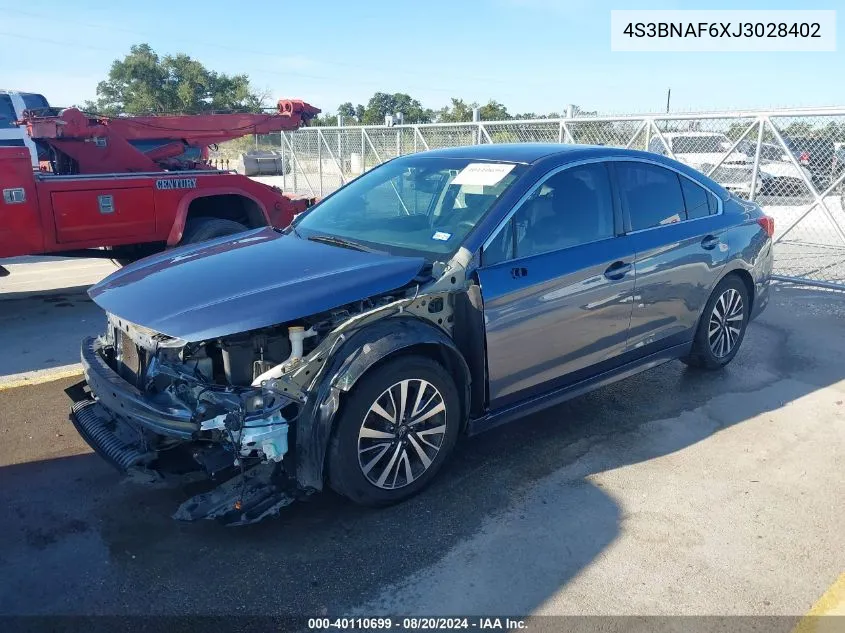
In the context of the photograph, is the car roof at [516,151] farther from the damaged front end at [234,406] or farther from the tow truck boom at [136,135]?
the tow truck boom at [136,135]

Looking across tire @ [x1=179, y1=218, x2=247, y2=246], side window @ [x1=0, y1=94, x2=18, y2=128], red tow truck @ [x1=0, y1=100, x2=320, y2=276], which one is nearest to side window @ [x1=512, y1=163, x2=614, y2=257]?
tire @ [x1=179, y1=218, x2=247, y2=246]

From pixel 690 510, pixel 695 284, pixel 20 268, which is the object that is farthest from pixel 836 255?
pixel 20 268

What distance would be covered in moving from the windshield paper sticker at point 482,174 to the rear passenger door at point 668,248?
0.84 meters

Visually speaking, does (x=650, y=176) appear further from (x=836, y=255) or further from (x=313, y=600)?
(x=836, y=255)

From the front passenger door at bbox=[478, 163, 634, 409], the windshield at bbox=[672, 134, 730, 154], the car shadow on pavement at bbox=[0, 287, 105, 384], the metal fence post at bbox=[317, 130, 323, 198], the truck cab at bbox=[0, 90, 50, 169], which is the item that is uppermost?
the truck cab at bbox=[0, 90, 50, 169]

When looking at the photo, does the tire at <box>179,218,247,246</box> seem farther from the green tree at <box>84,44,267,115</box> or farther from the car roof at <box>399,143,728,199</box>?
the green tree at <box>84,44,267,115</box>

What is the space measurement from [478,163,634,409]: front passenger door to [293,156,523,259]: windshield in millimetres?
240

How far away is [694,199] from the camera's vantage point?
4879 mm

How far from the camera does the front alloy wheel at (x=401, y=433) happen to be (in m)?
3.28

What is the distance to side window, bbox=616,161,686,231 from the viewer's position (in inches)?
172

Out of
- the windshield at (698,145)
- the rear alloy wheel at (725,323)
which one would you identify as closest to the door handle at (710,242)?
the rear alloy wheel at (725,323)

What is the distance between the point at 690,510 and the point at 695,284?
1.85 meters

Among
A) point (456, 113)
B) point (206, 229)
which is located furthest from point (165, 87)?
point (206, 229)

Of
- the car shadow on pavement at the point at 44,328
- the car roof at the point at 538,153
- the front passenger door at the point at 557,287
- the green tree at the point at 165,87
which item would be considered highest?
the green tree at the point at 165,87
